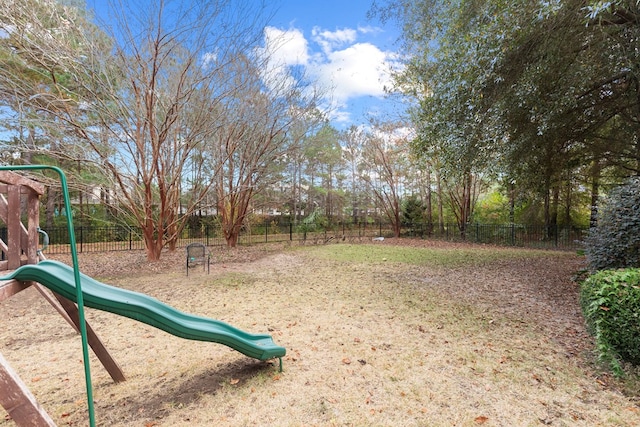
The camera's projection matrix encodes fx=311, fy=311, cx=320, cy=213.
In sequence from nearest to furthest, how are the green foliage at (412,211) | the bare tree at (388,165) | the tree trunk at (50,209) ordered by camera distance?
the tree trunk at (50,209) < the bare tree at (388,165) < the green foliage at (412,211)

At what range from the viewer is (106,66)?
21.7 feet

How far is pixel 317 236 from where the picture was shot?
51.8 feet

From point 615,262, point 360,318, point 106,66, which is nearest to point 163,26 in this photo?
point 106,66

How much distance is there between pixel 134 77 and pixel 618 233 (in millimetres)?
9192

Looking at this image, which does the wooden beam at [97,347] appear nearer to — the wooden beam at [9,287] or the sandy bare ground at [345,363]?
the sandy bare ground at [345,363]

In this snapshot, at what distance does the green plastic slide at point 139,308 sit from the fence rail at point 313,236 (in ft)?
31.9

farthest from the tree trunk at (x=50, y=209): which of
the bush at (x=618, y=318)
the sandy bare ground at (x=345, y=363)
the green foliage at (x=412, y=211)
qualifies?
the bush at (x=618, y=318)

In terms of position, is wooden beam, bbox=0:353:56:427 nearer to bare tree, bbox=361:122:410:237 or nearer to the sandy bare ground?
the sandy bare ground

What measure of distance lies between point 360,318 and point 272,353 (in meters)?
1.78

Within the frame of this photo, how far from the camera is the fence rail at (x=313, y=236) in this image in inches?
488

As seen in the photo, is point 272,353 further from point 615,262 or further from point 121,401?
point 615,262

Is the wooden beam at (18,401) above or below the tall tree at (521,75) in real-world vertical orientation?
below

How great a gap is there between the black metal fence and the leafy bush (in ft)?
23.8

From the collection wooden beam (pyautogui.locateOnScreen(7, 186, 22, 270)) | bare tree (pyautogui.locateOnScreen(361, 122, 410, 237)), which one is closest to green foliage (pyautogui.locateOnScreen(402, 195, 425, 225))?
bare tree (pyautogui.locateOnScreen(361, 122, 410, 237))
